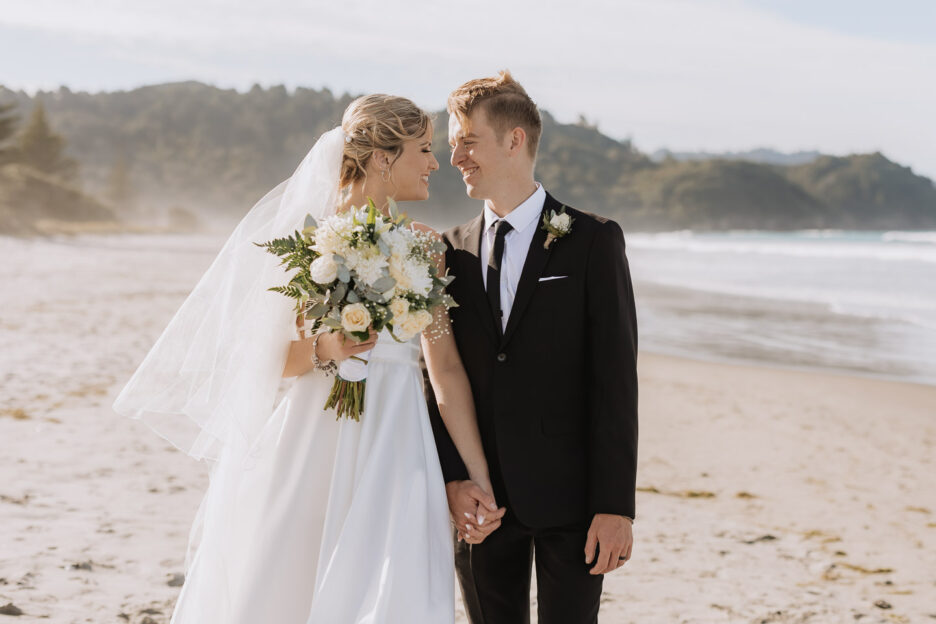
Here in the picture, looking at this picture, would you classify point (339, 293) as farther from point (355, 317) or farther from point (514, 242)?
point (514, 242)

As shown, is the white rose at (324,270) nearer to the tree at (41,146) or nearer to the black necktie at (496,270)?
the black necktie at (496,270)

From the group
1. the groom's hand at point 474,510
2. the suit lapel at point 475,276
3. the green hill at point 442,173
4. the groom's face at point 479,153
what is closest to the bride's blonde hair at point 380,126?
the groom's face at point 479,153

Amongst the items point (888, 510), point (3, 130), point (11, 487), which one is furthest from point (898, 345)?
point (3, 130)

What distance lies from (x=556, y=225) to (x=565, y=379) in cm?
50

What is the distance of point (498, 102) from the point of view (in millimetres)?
2826

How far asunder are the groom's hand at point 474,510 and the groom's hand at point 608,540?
0.30 meters

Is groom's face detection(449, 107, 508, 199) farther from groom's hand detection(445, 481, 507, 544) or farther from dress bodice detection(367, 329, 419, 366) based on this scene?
groom's hand detection(445, 481, 507, 544)

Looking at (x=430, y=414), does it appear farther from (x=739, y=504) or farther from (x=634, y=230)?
(x=634, y=230)

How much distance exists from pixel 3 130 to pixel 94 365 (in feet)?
154

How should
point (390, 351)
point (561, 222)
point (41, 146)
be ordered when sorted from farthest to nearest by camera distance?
point (41, 146) < point (390, 351) < point (561, 222)

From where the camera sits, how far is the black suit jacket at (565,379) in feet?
8.99

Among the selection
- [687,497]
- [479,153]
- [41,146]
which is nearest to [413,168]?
[479,153]

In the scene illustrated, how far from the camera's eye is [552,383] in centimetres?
281

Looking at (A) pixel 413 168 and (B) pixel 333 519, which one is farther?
(A) pixel 413 168
